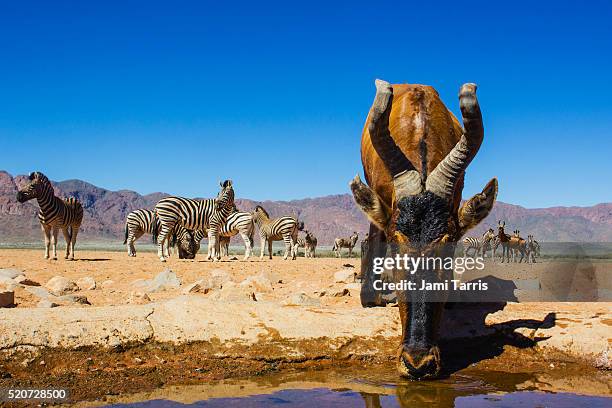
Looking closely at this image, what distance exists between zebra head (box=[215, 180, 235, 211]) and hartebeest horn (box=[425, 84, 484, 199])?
732 inches

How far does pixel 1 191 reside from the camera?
175 m

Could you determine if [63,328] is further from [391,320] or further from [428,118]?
[428,118]

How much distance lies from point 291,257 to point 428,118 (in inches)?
938

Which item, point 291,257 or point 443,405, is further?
point 291,257

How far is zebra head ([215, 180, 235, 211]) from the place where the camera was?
78.5ft

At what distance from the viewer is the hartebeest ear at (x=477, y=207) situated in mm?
5883

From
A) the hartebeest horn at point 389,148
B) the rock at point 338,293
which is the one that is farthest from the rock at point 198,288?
the hartebeest horn at point 389,148

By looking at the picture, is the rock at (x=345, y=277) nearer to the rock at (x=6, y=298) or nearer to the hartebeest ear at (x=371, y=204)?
the rock at (x=6, y=298)

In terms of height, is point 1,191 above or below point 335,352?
above

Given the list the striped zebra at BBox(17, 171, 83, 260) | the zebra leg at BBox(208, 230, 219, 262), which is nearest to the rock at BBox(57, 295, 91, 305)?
the striped zebra at BBox(17, 171, 83, 260)

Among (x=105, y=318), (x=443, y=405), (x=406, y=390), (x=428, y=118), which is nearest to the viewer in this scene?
(x=443, y=405)

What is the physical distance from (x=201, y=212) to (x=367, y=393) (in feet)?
64.7

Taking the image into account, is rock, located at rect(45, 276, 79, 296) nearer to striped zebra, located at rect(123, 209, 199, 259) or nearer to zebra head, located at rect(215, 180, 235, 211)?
zebra head, located at rect(215, 180, 235, 211)

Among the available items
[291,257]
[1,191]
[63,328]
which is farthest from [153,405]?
[1,191]
